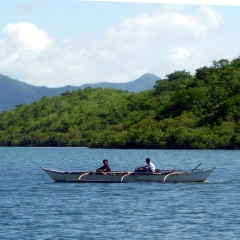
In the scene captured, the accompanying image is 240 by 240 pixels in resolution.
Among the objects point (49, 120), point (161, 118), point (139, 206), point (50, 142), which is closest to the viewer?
point (139, 206)

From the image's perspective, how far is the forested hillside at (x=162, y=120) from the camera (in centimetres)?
10706

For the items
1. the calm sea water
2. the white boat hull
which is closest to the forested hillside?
the white boat hull

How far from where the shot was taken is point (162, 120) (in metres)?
121

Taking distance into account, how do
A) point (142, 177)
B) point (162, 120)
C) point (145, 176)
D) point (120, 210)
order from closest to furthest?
point (120, 210) → point (145, 176) → point (142, 177) → point (162, 120)

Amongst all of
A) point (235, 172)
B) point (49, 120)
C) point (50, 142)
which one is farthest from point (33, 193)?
point (49, 120)

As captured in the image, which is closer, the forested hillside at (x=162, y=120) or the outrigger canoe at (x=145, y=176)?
the outrigger canoe at (x=145, y=176)

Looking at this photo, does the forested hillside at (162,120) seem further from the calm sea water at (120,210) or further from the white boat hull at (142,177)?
the calm sea water at (120,210)

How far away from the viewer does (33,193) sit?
3797 cm

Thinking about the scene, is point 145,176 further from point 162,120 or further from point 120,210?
point 162,120

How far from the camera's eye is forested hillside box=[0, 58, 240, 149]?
351 ft

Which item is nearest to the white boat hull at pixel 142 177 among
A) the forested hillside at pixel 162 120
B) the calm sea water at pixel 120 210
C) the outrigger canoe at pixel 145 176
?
the outrigger canoe at pixel 145 176

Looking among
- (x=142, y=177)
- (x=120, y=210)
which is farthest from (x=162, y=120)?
(x=120, y=210)

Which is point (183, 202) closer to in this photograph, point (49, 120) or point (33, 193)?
point (33, 193)

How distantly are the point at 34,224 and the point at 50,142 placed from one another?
458 feet
